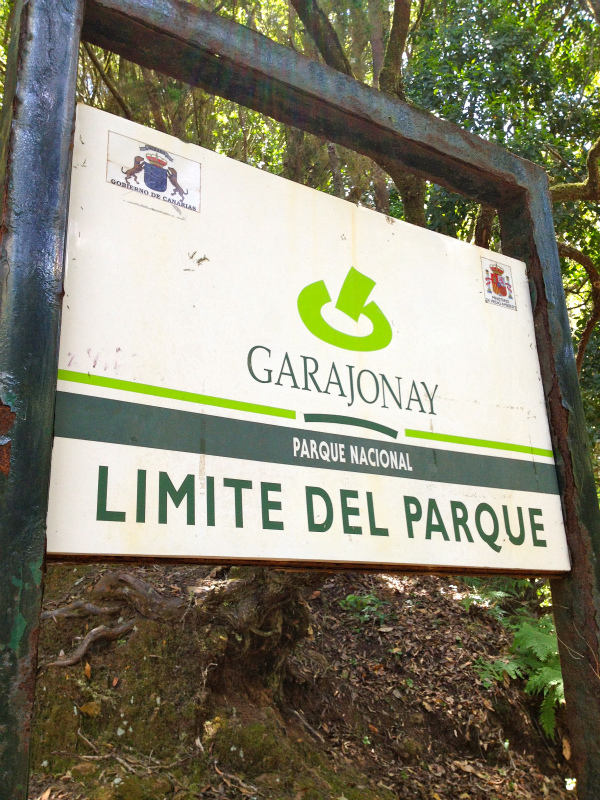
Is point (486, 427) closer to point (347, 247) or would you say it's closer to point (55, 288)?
point (347, 247)

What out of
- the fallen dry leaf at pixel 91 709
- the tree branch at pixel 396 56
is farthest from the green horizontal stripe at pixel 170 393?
the tree branch at pixel 396 56

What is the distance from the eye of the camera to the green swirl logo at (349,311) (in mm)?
2578

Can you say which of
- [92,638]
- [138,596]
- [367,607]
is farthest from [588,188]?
[92,638]

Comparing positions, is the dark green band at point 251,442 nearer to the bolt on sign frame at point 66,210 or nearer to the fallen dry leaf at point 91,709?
the bolt on sign frame at point 66,210

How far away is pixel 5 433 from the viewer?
5.67 feet

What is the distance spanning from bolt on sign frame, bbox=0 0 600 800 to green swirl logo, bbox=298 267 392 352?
690mm

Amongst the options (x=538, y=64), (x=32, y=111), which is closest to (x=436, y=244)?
(x=32, y=111)

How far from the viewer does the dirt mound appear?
383 centimetres

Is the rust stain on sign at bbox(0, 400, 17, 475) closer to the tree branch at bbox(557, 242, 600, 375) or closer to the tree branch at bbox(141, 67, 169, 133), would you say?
the tree branch at bbox(557, 242, 600, 375)

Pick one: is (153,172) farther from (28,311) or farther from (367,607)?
(367,607)

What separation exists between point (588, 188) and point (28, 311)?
514cm

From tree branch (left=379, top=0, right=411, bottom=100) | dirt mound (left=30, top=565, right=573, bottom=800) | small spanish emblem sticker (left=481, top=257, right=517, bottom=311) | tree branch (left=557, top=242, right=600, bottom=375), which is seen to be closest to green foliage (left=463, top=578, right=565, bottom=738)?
dirt mound (left=30, top=565, right=573, bottom=800)

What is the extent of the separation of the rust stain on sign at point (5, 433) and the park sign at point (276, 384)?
16 cm

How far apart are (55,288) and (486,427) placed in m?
1.79
